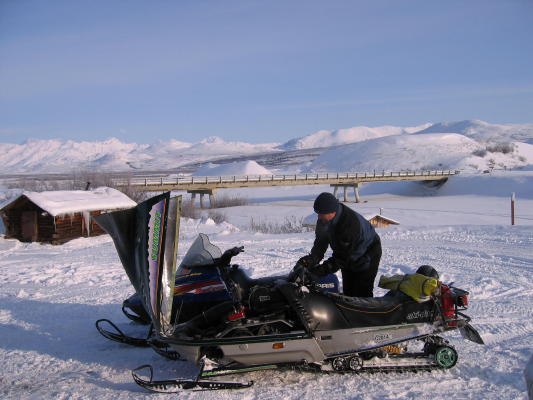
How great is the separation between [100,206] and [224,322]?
49.1ft

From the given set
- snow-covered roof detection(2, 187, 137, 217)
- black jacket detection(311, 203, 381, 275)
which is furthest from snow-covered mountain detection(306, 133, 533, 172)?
black jacket detection(311, 203, 381, 275)

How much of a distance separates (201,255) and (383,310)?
6.71 feet

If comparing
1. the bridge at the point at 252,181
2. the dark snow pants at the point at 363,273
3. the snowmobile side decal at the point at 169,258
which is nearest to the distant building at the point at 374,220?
the bridge at the point at 252,181

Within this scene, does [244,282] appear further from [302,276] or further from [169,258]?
[169,258]

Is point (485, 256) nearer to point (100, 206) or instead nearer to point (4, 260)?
point (4, 260)

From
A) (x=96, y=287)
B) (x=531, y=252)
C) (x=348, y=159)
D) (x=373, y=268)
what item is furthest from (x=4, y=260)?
(x=348, y=159)

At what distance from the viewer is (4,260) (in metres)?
12.8

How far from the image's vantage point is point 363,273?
18.2 ft

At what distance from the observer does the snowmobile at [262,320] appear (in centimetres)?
468

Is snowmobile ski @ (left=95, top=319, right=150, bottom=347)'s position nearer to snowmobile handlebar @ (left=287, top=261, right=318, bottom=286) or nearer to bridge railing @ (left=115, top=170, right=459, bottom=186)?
snowmobile handlebar @ (left=287, top=261, right=318, bottom=286)

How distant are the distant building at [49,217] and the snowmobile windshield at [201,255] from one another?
1295 centimetres

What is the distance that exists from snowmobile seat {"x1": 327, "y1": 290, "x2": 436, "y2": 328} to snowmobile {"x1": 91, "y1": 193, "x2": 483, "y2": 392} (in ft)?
0.03

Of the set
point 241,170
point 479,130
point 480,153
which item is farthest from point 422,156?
point 479,130

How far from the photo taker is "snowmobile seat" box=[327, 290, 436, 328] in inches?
196
